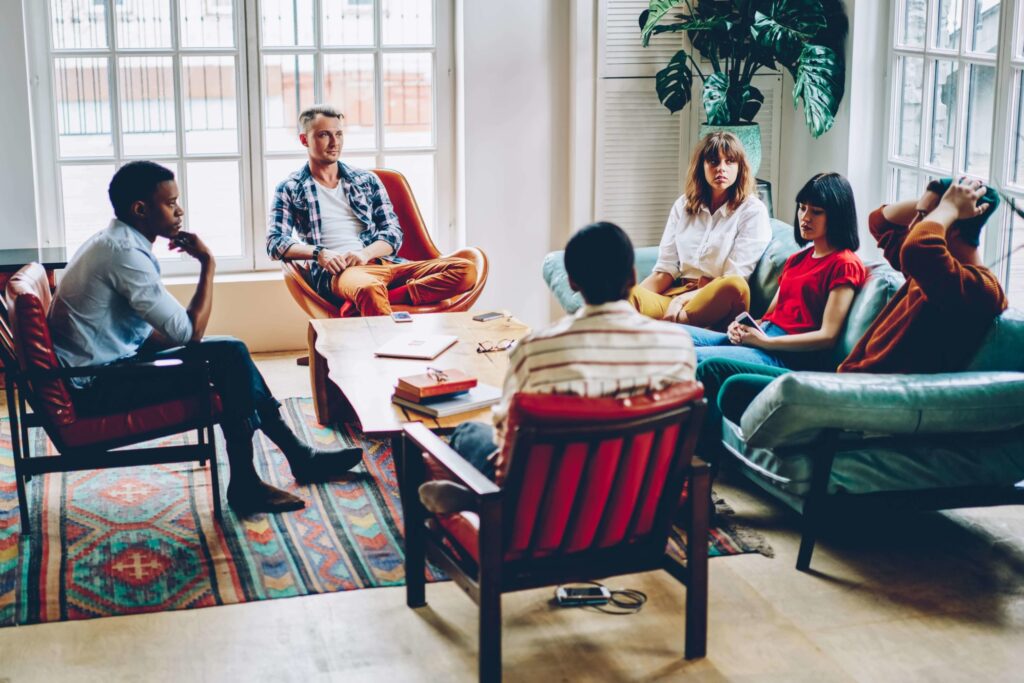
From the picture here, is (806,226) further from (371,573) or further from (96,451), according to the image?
(96,451)

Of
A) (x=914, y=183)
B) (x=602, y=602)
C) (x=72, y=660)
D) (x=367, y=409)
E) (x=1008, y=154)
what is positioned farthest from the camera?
(x=914, y=183)

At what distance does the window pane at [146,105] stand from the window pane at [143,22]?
83 millimetres

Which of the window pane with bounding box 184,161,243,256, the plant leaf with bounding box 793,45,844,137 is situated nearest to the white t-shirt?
the window pane with bounding box 184,161,243,256

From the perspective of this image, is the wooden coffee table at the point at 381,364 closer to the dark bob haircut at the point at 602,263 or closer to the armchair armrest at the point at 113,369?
the armchair armrest at the point at 113,369

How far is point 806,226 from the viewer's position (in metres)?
4.16

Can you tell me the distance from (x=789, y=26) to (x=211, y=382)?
3047 mm

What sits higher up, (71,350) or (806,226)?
(806,226)

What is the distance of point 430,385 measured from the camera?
368 cm

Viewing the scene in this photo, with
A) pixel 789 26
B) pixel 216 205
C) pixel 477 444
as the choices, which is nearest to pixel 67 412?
pixel 477 444

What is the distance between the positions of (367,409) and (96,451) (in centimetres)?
85

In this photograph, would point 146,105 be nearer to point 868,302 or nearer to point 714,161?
point 714,161

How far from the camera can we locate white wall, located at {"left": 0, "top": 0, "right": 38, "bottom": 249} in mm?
5551

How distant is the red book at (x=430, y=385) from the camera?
367cm

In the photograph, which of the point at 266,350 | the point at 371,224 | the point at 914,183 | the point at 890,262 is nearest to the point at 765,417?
the point at 890,262
